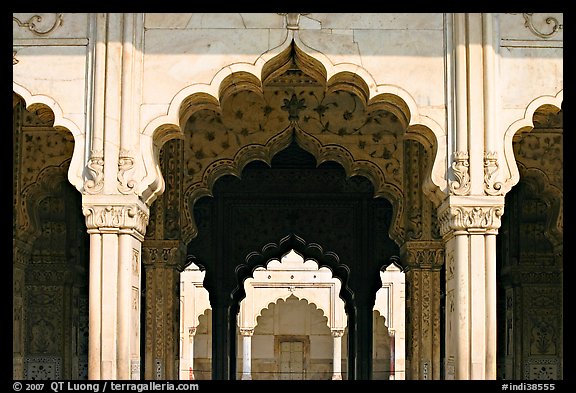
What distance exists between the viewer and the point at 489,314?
9.54m

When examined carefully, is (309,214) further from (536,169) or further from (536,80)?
(536,80)

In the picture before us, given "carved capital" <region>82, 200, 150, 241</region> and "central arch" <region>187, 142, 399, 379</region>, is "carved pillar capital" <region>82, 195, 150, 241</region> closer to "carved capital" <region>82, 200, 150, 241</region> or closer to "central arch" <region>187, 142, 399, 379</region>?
"carved capital" <region>82, 200, 150, 241</region>

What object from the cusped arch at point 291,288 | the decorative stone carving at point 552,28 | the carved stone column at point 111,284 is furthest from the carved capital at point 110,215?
the cusped arch at point 291,288

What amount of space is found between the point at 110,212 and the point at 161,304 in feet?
15.6

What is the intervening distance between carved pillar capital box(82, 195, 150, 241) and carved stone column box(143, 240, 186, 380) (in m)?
4.59

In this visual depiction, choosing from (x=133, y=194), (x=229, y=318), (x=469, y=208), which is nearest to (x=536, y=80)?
(x=469, y=208)

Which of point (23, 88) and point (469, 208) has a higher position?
point (23, 88)

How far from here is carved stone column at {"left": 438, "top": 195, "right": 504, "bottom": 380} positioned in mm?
9492

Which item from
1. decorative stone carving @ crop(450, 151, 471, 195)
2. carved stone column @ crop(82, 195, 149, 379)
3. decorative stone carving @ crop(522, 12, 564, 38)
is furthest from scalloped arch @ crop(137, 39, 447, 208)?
decorative stone carving @ crop(522, 12, 564, 38)

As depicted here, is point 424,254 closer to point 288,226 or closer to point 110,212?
point 288,226

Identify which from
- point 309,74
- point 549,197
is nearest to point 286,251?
point 549,197

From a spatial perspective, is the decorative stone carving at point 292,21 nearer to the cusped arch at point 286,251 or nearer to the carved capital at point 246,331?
the cusped arch at point 286,251

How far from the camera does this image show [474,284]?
955 centimetres
